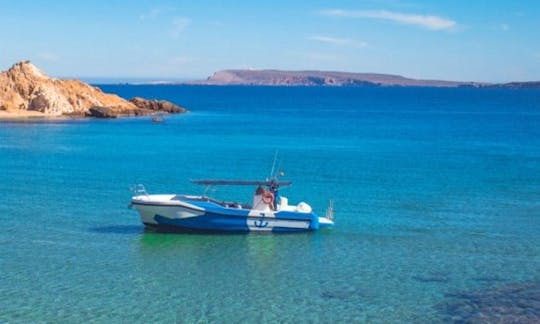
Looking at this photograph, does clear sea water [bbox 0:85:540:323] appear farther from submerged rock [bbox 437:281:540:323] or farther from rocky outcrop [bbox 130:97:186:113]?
rocky outcrop [bbox 130:97:186:113]

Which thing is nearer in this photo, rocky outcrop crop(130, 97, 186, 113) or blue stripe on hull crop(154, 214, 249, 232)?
blue stripe on hull crop(154, 214, 249, 232)

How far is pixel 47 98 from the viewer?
102500 mm

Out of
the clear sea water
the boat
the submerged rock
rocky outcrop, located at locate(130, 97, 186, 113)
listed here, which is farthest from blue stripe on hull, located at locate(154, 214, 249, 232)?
rocky outcrop, located at locate(130, 97, 186, 113)

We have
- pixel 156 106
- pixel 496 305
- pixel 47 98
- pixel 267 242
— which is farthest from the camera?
pixel 156 106

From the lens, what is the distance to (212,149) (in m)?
64.3

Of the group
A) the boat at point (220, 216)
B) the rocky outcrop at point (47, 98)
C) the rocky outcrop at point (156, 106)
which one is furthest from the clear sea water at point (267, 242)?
the rocky outcrop at point (156, 106)

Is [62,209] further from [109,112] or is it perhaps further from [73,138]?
[109,112]

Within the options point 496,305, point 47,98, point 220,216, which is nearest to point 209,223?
point 220,216

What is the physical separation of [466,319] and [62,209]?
20673 millimetres

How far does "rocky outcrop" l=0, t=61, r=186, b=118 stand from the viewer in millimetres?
101562

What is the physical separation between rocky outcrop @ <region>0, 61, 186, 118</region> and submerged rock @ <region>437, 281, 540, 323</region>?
82557mm

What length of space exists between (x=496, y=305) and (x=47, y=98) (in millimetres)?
89171

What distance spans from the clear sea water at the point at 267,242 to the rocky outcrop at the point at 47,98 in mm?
40009

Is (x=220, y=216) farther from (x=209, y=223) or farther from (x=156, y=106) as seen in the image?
(x=156, y=106)
